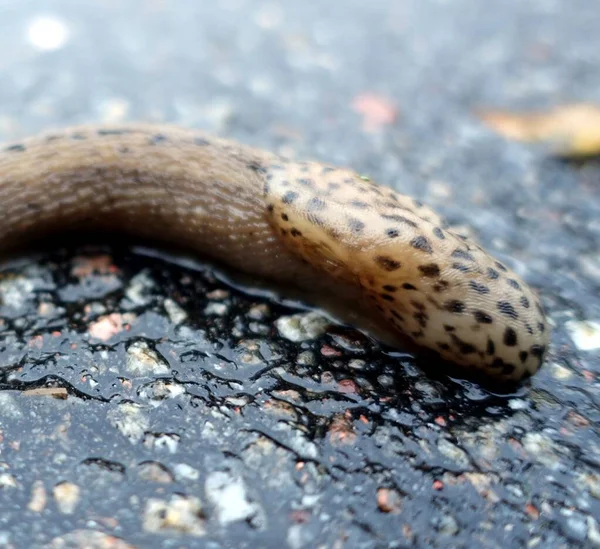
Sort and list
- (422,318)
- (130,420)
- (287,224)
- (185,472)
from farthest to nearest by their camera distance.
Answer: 1. (287,224)
2. (422,318)
3. (130,420)
4. (185,472)

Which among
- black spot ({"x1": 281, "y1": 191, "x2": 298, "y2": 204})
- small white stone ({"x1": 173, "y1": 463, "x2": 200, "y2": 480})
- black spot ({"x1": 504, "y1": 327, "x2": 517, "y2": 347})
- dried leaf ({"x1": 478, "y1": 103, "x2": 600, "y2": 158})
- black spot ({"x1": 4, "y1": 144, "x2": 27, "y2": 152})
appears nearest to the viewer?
small white stone ({"x1": 173, "y1": 463, "x2": 200, "y2": 480})

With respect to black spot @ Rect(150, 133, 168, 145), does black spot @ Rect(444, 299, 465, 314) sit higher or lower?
lower

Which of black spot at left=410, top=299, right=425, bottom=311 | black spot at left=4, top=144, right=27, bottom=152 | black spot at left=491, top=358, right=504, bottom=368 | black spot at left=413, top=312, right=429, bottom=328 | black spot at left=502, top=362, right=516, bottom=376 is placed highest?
black spot at left=4, top=144, right=27, bottom=152

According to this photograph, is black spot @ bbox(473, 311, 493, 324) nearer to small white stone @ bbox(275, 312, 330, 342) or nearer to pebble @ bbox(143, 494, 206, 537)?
small white stone @ bbox(275, 312, 330, 342)

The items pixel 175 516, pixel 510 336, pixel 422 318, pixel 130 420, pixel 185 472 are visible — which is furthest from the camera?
pixel 422 318

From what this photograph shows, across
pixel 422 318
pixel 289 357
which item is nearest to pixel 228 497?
pixel 289 357

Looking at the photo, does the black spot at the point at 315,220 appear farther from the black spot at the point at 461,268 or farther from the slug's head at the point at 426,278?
the black spot at the point at 461,268

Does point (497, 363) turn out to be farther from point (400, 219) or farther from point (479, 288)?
point (400, 219)

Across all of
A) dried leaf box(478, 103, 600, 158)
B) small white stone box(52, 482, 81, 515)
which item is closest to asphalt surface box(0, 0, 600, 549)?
small white stone box(52, 482, 81, 515)
